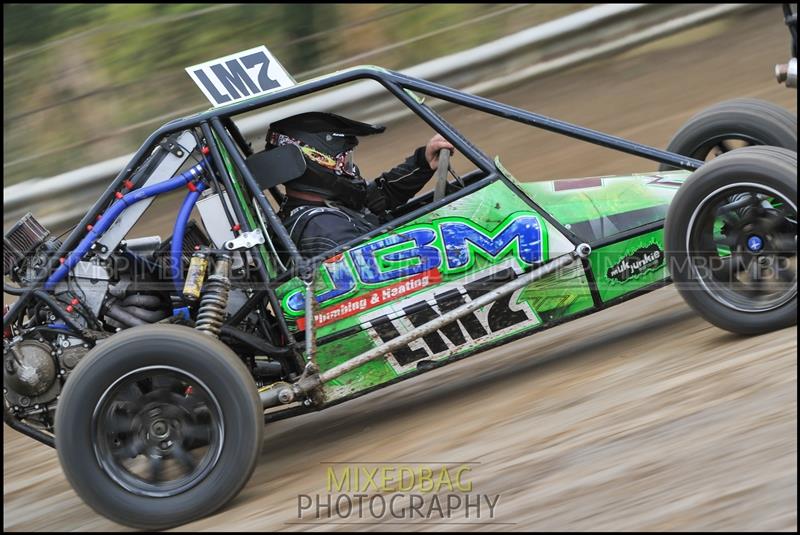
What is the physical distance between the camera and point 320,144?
4.71 m

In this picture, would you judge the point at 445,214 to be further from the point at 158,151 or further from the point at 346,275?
the point at 158,151

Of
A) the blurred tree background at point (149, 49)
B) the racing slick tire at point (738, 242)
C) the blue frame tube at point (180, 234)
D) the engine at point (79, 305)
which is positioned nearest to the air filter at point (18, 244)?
the engine at point (79, 305)

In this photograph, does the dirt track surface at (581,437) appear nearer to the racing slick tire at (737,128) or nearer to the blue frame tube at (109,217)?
the racing slick tire at (737,128)

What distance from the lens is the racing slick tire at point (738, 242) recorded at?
4047 mm

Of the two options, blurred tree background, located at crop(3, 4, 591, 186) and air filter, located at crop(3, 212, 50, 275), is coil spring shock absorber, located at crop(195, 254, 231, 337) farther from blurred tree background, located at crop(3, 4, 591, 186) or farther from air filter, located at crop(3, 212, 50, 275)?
blurred tree background, located at crop(3, 4, 591, 186)

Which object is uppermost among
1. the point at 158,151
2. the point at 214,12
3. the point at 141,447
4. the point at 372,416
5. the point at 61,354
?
the point at 214,12

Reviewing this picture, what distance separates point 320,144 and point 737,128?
2.00 metres

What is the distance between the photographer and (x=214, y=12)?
33.0 feet

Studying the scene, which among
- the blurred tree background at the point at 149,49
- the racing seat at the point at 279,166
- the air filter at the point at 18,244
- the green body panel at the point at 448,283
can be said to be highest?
the blurred tree background at the point at 149,49

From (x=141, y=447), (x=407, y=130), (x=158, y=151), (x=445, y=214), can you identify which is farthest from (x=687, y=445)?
(x=407, y=130)

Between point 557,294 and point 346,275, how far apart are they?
3.00ft

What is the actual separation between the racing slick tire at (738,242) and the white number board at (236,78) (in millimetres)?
1810

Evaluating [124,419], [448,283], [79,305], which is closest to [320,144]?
[448,283]

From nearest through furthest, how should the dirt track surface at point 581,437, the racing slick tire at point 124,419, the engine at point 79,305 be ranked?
the dirt track surface at point 581,437, the racing slick tire at point 124,419, the engine at point 79,305
